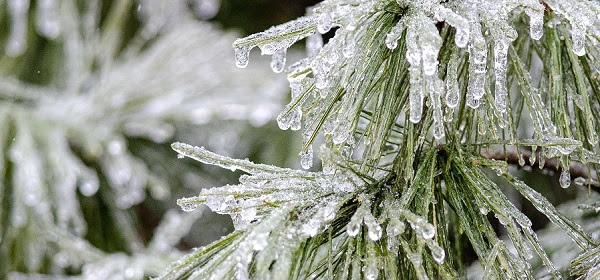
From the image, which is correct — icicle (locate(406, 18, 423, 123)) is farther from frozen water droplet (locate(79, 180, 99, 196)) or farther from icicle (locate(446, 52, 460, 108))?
frozen water droplet (locate(79, 180, 99, 196))

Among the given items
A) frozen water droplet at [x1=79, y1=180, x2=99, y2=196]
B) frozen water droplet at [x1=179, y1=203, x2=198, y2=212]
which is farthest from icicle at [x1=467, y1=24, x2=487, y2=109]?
frozen water droplet at [x1=79, y1=180, x2=99, y2=196]

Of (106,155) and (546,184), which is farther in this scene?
(546,184)

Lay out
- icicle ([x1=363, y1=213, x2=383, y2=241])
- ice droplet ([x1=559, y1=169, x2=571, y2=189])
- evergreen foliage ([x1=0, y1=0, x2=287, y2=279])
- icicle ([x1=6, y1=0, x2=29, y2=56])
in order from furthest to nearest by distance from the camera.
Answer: icicle ([x1=6, y1=0, x2=29, y2=56]) → evergreen foliage ([x1=0, y1=0, x2=287, y2=279]) → ice droplet ([x1=559, y1=169, x2=571, y2=189]) → icicle ([x1=363, y1=213, x2=383, y2=241])

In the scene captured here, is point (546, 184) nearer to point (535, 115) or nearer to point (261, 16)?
point (261, 16)

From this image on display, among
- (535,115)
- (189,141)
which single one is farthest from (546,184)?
(535,115)

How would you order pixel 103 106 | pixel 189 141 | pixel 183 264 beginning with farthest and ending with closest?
1. pixel 189 141
2. pixel 103 106
3. pixel 183 264

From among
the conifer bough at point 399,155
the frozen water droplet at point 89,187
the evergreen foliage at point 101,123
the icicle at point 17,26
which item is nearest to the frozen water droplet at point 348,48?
the conifer bough at point 399,155

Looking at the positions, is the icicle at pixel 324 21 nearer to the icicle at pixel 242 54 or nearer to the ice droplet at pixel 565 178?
the icicle at pixel 242 54
